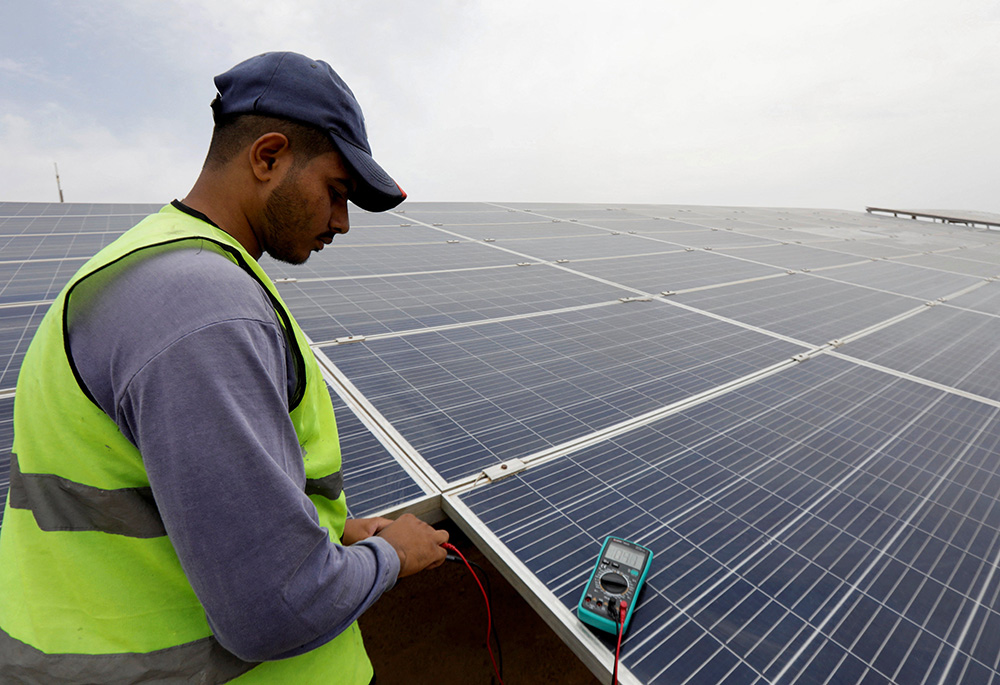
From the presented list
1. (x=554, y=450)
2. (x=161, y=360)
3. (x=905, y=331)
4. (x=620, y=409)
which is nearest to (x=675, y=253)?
(x=905, y=331)

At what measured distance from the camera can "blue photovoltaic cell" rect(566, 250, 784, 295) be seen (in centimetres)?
621

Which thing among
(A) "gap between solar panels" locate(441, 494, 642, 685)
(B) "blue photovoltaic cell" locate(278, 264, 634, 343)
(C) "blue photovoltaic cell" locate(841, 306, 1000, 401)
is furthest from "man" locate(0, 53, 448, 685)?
(C) "blue photovoltaic cell" locate(841, 306, 1000, 401)

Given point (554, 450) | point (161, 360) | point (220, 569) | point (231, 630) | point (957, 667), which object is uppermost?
point (161, 360)

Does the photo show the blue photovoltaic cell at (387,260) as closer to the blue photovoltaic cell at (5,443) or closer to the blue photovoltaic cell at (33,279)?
the blue photovoltaic cell at (33,279)

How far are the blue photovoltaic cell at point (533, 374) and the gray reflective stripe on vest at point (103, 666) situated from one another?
4.11ft

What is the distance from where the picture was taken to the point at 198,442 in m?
0.88

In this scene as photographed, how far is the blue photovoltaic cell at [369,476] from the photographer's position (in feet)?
6.88

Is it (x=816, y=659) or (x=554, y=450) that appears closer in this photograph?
(x=816, y=659)

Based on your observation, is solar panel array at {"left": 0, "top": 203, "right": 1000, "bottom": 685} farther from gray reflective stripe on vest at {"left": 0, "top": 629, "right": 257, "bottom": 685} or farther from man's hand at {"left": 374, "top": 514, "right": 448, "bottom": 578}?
gray reflective stripe on vest at {"left": 0, "top": 629, "right": 257, "bottom": 685}

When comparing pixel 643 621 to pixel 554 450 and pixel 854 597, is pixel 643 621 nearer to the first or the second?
pixel 854 597

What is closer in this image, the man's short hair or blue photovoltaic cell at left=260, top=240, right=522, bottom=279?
the man's short hair

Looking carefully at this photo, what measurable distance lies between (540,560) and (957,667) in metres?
1.36

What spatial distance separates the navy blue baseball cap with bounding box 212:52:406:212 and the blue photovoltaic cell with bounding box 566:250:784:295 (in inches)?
192

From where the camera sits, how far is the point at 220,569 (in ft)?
3.04
